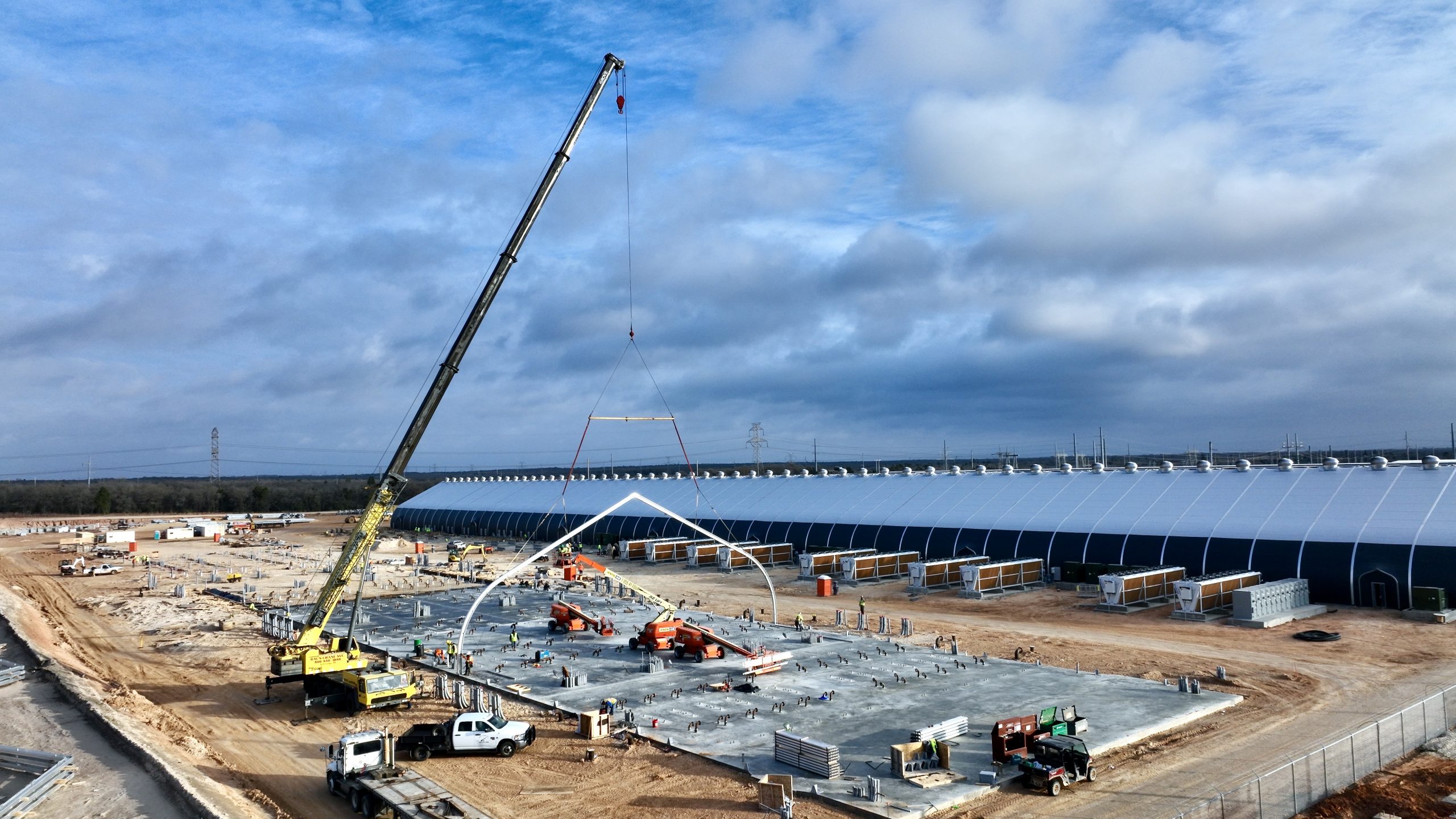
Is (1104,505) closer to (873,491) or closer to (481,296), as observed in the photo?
(873,491)

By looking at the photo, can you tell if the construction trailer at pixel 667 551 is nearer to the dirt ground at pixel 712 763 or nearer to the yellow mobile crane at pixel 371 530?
the dirt ground at pixel 712 763

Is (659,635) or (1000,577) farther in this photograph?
(1000,577)

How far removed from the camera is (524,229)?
41000 millimetres

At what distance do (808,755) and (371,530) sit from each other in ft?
72.8

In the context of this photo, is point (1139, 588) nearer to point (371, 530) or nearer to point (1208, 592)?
point (1208, 592)

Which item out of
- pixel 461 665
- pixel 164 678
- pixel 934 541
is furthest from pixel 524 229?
pixel 934 541

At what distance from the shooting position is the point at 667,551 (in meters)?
90.3

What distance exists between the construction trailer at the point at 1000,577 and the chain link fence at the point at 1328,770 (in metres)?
32.9

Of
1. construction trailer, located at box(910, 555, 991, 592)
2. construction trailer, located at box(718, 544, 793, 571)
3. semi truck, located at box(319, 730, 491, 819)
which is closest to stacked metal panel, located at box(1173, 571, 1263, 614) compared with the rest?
construction trailer, located at box(910, 555, 991, 592)

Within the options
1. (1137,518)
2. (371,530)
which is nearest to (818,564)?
(1137,518)

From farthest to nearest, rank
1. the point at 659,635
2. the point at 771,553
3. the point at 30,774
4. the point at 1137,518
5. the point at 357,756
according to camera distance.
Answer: the point at 771,553 < the point at 1137,518 < the point at 659,635 < the point at 30,774 < the point at 357,756

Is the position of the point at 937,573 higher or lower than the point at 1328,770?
higher

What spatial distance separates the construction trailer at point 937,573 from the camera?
216ft

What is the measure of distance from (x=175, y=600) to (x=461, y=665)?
38.9 m
